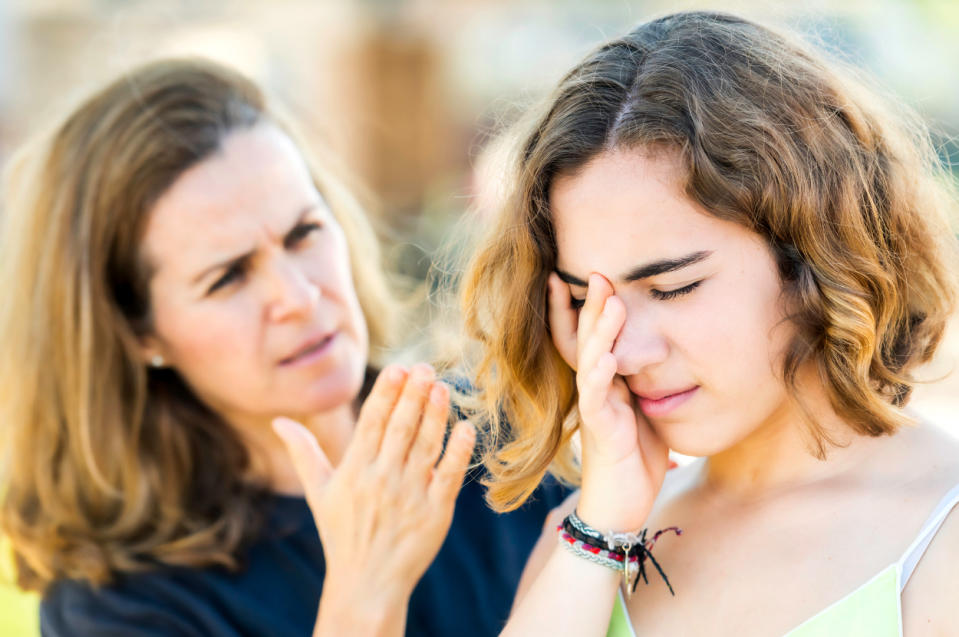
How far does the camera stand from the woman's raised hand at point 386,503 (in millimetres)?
1876

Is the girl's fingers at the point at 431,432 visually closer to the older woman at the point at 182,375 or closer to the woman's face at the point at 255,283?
the older woman at the point at 182,375

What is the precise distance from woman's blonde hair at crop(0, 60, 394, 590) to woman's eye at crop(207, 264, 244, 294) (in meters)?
0.21

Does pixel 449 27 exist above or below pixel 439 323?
below

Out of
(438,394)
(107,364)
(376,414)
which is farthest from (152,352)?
(438,394)

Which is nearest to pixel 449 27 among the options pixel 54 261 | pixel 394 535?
pixel 54 261

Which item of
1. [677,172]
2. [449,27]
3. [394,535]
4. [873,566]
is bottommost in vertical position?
[449,27]

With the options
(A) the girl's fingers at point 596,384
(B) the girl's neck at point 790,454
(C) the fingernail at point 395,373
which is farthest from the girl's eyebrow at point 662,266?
(C) the fingernail at point 395,373

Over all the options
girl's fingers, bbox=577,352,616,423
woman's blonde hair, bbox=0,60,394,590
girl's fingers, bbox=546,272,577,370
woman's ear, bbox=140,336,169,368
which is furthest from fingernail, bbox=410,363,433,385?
woman's ear, bbox=140,336,169,368

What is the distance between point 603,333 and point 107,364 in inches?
63.3

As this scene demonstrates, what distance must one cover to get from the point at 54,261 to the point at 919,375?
6.91 ft

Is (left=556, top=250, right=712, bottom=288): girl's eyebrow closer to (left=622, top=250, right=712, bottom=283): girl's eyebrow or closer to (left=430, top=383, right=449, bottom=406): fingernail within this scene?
(left=622, top=250, right=712, bottom=283): girl's eyebrow

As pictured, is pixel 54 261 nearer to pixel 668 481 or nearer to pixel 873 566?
pixel 668 481

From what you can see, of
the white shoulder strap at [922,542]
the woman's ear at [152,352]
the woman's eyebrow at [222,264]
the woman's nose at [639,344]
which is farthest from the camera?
the woman's ear at [152,352]

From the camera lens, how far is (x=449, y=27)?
1157 centimetres
